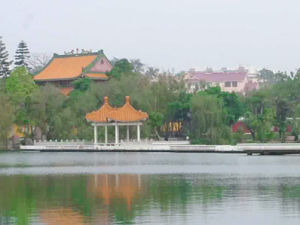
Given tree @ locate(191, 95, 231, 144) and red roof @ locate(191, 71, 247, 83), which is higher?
red roof @ locate(191, 71, 247, 83)

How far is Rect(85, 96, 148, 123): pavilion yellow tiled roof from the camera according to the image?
6488 cm

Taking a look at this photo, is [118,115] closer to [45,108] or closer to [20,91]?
[45,108]

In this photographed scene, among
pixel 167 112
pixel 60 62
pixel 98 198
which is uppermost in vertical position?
pixel 60 62

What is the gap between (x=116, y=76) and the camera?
74500mm

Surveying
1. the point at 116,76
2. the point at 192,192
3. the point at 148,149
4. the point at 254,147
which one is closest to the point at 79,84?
the point at 116,76

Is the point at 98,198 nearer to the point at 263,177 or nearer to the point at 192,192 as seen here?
the point at 192,192

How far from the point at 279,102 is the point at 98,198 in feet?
142

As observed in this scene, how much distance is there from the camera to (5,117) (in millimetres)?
66312

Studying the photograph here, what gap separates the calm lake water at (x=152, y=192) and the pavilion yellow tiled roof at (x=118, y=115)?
53.4 feet

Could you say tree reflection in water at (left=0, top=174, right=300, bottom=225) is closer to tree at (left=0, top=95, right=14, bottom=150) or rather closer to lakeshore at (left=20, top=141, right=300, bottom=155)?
lakeshore at (left=20, top=141, right=300, bottom=155)

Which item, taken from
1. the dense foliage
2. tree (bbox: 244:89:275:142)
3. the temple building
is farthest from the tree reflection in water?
the temple building

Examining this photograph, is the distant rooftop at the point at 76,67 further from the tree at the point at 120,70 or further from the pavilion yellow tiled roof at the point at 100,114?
the pavilion yellow tiled roof at the point at 100,114

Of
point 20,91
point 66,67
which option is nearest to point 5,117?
point 20,91

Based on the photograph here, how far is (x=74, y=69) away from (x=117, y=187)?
161 feet
